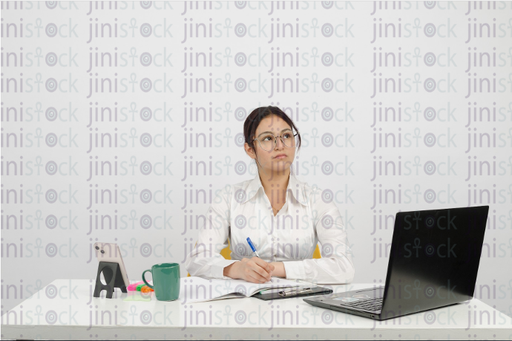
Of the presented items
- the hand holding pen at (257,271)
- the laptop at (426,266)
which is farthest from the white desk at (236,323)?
the hand holding pen at (257,271)

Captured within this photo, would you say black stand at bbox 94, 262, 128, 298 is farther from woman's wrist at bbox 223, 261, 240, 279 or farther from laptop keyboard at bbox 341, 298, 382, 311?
laptop keyboard at bbox 341, 298, 382, 311

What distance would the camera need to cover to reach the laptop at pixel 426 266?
3.70 ft

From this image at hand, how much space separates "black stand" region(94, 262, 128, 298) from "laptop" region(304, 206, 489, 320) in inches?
24.6

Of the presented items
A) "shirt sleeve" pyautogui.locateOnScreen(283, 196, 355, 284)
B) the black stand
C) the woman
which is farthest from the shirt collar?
the black stand

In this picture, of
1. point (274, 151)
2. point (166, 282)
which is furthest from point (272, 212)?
point (166, 282)

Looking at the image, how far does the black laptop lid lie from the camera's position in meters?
1.13

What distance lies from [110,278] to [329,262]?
0.81 m

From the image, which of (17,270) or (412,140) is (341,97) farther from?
(17,270)

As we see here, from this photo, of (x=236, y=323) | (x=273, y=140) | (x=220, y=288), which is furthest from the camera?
(x=273, y=140)

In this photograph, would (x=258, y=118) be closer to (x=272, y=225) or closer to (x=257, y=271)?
(x=272, y=225)

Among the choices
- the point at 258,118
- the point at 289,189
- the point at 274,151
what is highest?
the point at 258,118

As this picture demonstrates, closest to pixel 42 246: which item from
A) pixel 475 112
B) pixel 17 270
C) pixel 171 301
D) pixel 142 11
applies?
pixel 17 270

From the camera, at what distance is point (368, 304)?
128cm

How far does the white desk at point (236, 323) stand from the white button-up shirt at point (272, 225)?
63cm
